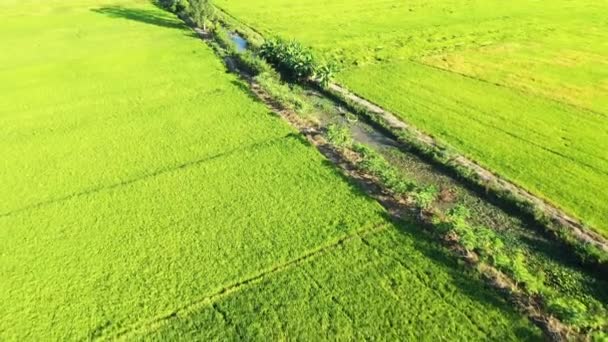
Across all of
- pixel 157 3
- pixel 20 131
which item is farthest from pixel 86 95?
pixel 157 3

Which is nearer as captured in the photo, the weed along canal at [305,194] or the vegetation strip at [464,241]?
the vegetation strip at [464,241]

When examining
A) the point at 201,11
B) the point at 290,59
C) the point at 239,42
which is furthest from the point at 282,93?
the point at 201,11

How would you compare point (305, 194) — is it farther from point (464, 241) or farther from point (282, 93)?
point (282, 93)

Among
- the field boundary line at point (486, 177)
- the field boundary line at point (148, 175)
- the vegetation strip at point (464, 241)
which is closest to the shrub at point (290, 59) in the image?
the field boundary line at point (486, 177)

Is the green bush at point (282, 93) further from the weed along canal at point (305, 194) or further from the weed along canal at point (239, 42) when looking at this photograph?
the weed along canal at point (239, 42)

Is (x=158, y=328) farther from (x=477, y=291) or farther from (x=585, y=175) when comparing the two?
(x=585, y=175)

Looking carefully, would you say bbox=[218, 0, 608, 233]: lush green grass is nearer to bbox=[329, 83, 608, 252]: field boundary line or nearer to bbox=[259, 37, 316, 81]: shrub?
Result: bbox=[329, 83, 608, 252]: field boundary line
